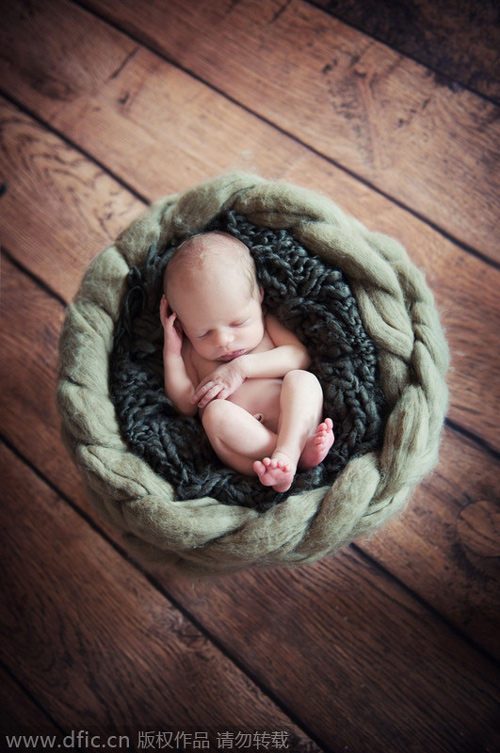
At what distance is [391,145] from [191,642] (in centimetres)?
101

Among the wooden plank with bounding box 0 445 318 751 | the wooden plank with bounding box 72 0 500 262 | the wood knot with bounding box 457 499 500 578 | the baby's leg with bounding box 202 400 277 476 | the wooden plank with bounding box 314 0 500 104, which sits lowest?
the wooden plank with bounding box 0 445 318 751

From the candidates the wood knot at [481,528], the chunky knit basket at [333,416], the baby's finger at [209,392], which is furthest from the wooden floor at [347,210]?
the baby's finger at [209,392]

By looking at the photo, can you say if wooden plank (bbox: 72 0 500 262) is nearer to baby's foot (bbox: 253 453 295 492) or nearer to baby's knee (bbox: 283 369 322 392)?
baby's knee (bbox: 283 369 322 392)

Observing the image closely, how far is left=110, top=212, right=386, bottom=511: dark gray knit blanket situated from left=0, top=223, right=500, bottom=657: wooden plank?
250 mm

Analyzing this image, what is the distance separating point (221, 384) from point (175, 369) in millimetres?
85

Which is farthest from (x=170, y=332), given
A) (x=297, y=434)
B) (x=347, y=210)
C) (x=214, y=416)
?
(x=347, y=210)

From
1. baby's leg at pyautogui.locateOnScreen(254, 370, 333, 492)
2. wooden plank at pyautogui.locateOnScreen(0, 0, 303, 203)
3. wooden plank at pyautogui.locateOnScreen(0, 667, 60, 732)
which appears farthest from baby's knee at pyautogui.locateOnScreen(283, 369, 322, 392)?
wooden plank at pyautogui.locateOnScreen(0, 667, 60, 732)

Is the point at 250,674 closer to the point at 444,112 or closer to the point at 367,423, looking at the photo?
the point at 367,423

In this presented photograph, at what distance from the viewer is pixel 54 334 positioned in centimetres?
118

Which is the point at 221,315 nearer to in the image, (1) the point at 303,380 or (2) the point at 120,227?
(1) the point at 303,380

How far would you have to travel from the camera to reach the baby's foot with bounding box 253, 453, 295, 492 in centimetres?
82

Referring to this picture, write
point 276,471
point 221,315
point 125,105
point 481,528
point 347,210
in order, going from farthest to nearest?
point 125,105 → point 347,210 → point 481,528 → point 221,315 → point 276,471

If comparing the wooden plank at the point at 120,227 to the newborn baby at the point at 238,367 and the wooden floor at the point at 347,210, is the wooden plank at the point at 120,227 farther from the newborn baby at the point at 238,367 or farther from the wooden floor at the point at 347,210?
the newborn baby at the point at 238,367

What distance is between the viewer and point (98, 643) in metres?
1.04
